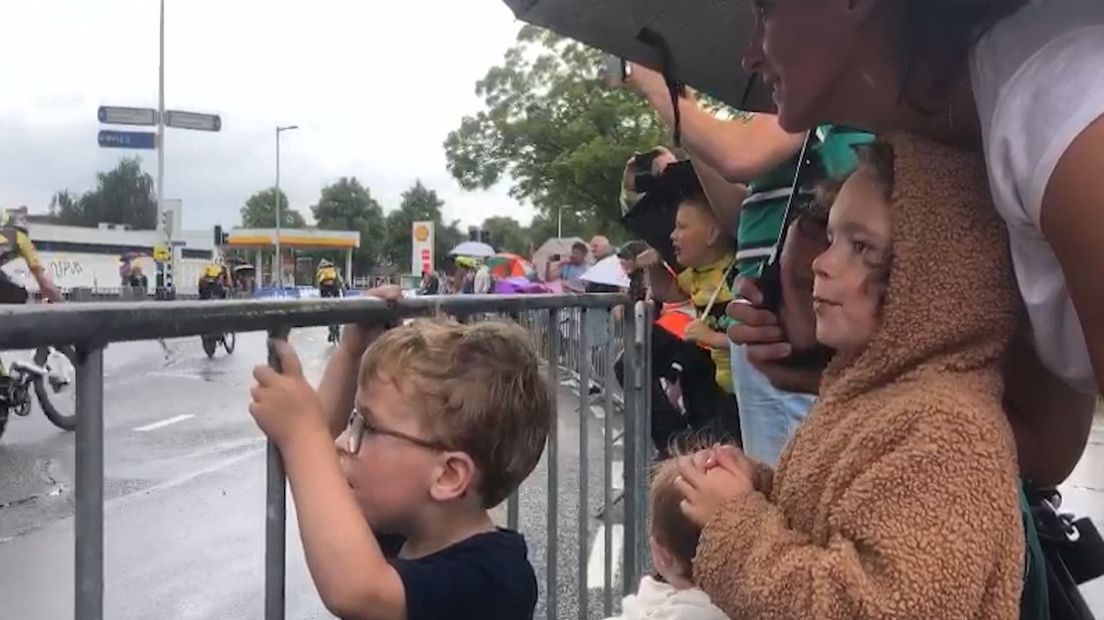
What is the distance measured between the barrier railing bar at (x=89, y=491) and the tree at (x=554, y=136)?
26.2 metres

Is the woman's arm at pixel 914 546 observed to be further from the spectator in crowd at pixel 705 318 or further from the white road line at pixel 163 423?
the white road line at pixel 163 423

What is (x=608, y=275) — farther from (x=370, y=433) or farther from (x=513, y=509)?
(x=370, y=433)

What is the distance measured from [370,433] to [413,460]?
0.07 metres

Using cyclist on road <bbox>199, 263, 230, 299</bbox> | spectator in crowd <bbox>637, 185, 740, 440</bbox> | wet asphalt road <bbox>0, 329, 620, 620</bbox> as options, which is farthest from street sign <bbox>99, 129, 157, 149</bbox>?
spectator in crowd <bbox>637, 185, 740, 440</bbox>

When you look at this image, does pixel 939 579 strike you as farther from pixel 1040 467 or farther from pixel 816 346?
pixel 816 346

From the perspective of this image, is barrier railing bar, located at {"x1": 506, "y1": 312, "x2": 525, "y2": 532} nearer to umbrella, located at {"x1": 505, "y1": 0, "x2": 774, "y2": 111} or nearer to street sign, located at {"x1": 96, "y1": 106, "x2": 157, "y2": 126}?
umbrella, located at {"x1": 505, "y1": 0, "x2": 774, "y2": 111}

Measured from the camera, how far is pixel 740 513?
4.47ft

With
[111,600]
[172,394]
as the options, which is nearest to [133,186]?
[172,394]

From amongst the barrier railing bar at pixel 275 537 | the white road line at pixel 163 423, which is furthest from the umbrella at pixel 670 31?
the white road line at pixel 163 423

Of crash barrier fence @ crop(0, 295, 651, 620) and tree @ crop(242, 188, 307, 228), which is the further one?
tree @ crop(242, 188, 307, 228)

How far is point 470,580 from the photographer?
1615 mm

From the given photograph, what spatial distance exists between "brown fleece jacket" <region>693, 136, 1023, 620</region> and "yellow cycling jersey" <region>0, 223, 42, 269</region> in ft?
36.1

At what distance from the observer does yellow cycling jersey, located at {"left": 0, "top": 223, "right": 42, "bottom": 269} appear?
435 inches

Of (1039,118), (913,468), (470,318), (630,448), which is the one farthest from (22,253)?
(1039,118)
